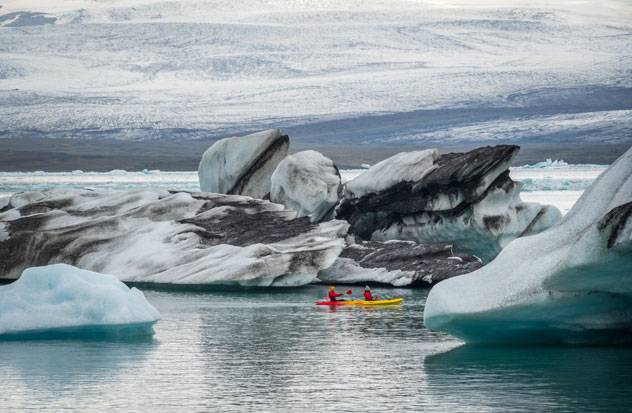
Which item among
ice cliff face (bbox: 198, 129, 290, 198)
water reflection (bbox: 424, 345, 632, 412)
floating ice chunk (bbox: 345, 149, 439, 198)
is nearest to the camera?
water reflection (bbox: 424, 345, 632, 412)

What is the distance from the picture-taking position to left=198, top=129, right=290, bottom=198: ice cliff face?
115 feet

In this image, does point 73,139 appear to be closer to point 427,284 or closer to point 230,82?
point 230,82

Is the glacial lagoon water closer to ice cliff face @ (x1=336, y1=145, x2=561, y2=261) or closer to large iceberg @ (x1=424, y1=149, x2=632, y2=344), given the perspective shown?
large iceberg @ (x1=424, y1=149, x2=632, y2=344)

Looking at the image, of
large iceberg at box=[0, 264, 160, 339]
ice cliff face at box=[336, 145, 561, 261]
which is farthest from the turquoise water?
ice cliff face at box=[336, 145, 561, 261]

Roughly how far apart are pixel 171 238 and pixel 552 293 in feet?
51.3

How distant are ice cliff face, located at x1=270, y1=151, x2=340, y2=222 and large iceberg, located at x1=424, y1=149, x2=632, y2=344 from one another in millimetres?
16320

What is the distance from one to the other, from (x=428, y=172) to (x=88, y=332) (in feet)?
48.3

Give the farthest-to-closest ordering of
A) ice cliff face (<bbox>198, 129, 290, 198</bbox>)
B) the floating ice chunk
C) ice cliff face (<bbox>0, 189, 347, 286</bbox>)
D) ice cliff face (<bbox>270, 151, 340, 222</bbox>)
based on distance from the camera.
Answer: ice cliff face (<bbox>198, 129, 290, 198</bbox>)
ice cliff face (<bbox>270, 151, 340, 222</bbox>)
the floating ice chunk
ice cliff face (<bbox>0, 189, 347, 286</bbox>)

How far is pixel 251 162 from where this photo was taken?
35.1 meters

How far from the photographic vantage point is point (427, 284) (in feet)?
87.0

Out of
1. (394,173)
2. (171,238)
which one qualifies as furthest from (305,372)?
(394,173)

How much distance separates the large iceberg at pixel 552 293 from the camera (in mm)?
13062

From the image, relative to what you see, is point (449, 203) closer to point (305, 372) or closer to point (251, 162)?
→ point (251, 162)

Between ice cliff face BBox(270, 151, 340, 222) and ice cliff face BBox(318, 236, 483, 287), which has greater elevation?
ice cliff face BBox(270, 151, 340, 222)
